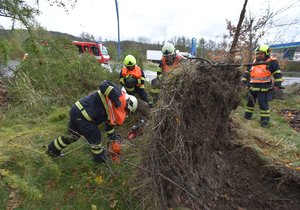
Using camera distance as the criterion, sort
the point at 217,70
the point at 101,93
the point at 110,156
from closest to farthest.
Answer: the point at 217,70 < the point at 101,93 < the point at 110,156

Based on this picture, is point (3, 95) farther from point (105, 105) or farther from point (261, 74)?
point (261, 74)

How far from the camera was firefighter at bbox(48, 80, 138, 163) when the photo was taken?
11.0 feet

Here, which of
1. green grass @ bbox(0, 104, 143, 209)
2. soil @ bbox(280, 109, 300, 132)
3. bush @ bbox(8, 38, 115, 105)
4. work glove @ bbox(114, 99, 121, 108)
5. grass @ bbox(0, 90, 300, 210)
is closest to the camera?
grass @ bbox(0, 90, 300, 210)

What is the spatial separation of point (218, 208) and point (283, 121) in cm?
432

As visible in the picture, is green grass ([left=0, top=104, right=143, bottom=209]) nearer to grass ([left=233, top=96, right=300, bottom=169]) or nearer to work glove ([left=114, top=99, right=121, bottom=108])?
work glove ([left=114, top=99, right=121, bottom=108])

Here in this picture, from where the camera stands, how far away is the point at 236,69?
2.83m

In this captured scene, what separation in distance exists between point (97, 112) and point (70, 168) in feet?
3.00

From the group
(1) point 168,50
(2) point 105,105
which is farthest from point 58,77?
(2) point 105,105

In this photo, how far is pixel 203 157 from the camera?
2883mm

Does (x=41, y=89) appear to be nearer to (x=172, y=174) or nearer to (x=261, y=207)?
(x=172, y=174)

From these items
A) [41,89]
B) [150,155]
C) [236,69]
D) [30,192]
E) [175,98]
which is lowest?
[41,89]

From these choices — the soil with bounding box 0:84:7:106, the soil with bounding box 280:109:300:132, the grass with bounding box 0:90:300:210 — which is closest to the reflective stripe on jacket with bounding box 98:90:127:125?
the grass with bounding box 0:90:300:210

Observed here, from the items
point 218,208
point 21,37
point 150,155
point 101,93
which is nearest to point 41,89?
point 21,37

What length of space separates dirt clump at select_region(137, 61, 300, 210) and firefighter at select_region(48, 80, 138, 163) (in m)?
1.03
